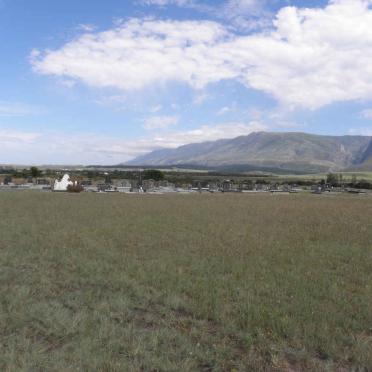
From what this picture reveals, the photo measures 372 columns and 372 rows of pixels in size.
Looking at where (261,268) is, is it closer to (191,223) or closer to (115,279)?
(115,279)

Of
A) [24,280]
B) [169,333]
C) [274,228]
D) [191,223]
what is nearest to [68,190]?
[191,223]

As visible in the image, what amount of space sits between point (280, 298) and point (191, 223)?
40.4 feet

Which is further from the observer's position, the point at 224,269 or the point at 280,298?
the point at 224,269

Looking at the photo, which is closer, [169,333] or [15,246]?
[169,333]

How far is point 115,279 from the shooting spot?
911cm

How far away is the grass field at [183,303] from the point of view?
541 cm

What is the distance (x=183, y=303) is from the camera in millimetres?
7480

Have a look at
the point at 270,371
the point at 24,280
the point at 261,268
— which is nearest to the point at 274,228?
the point at 261,268

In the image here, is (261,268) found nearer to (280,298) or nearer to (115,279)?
(280,298)

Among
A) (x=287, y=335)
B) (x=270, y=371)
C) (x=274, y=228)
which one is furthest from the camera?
(x=274, y=228)

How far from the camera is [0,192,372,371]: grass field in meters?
5.41

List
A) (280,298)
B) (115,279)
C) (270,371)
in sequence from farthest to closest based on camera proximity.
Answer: (115,279) → (280,298) → (270,371)

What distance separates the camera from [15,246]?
12914mm

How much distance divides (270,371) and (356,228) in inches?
589
